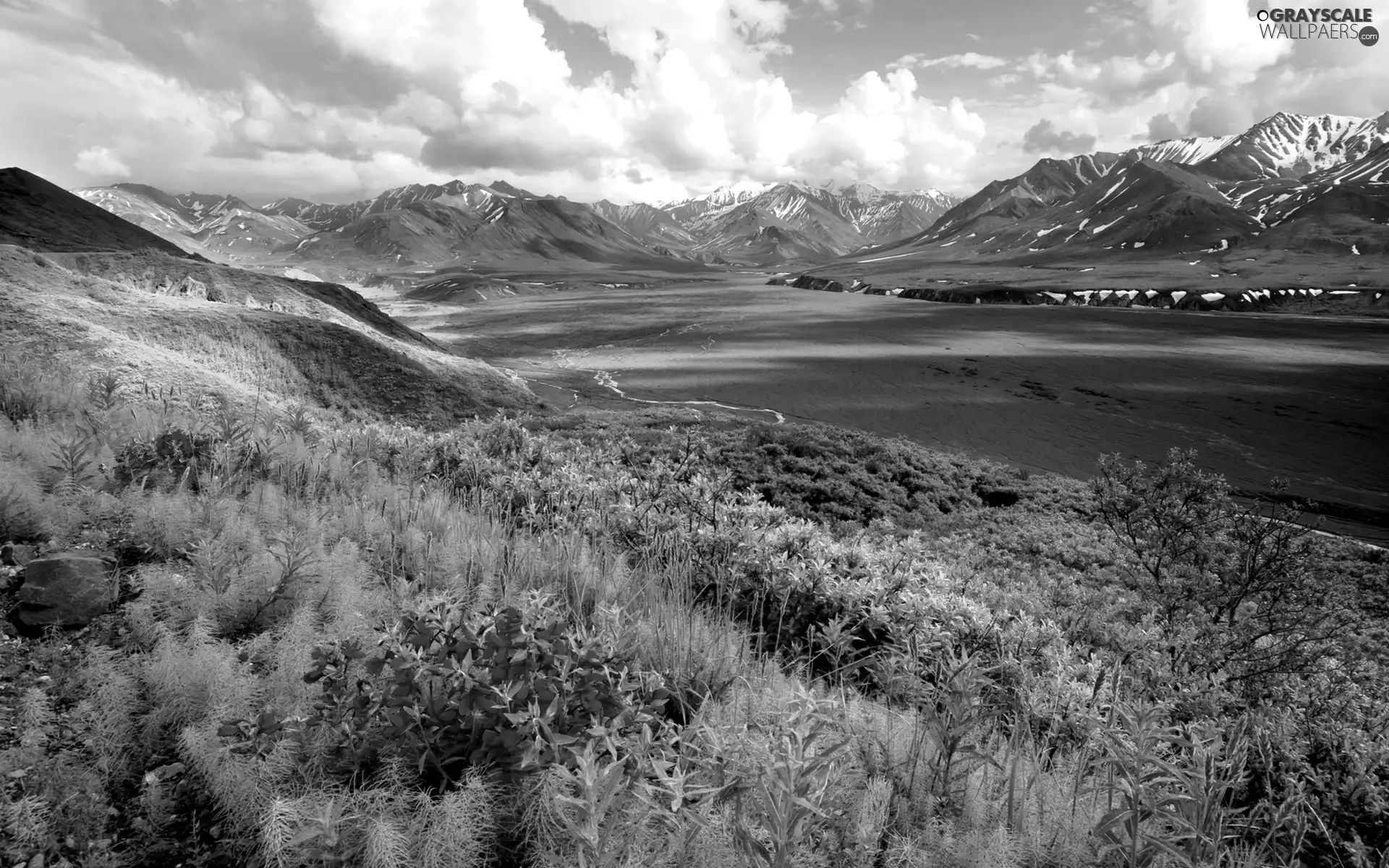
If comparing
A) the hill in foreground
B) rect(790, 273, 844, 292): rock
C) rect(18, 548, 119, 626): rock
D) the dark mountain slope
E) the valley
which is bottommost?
the valley

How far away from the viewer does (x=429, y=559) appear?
438 centimetres

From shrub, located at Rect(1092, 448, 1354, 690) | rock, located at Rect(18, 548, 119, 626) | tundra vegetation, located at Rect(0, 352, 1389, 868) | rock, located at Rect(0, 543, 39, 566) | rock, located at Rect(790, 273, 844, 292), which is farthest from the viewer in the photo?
rock, located at Rect(790, 273, 844, 292)

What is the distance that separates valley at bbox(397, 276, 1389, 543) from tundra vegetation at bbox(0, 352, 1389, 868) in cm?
1908

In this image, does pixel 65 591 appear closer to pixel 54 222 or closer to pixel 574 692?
pixel 574 692

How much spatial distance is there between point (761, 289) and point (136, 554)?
127 meters

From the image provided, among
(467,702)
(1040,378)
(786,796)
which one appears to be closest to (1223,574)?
(786,796)

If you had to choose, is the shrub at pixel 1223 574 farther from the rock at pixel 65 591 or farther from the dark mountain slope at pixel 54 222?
the dark mountain slope at pixel 54 222

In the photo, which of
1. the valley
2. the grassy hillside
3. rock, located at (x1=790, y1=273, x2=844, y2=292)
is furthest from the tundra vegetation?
rock, located at (x1=790, y1=273, x2=844, y2=292)

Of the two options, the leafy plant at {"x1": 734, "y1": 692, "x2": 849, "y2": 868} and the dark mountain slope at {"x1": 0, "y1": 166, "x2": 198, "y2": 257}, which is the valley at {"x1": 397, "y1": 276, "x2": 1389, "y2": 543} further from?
the leafy plant at {"x1": 734, "y1": 692, "x2": 849, "y2": 868}

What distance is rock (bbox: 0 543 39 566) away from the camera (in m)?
3.56

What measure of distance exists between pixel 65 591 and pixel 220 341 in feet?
43.3

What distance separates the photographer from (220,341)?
1408cm

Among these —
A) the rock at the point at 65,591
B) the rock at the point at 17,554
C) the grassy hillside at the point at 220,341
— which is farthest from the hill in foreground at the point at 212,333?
the rock at the point at 65,591

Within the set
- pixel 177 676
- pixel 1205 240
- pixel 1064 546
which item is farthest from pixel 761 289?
pixel 177 676
